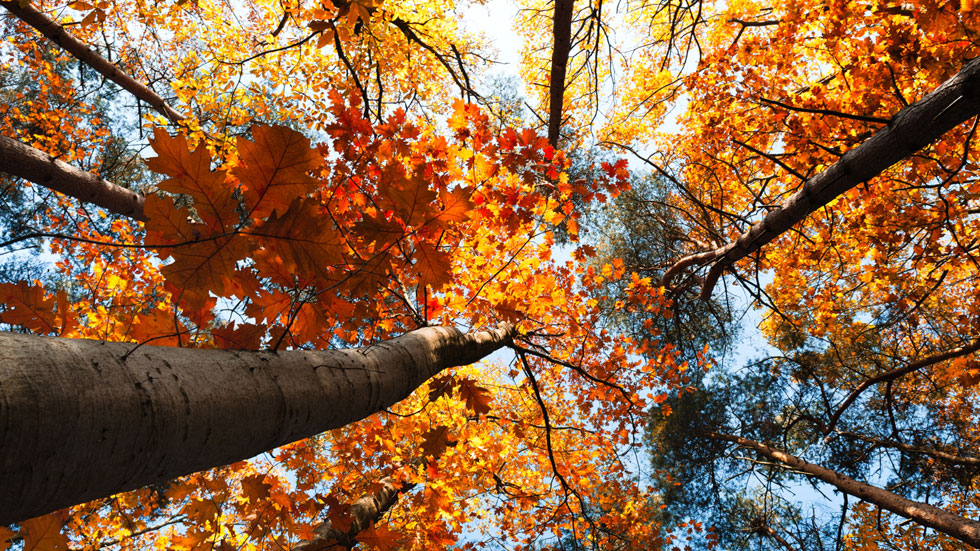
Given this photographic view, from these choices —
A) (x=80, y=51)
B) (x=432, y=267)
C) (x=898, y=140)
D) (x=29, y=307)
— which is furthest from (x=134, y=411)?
(x=80, y=51)

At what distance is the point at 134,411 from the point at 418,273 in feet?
3.07

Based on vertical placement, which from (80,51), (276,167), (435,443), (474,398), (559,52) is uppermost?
(559,52)

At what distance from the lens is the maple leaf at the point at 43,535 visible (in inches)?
42.4

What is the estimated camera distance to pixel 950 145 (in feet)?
11.9

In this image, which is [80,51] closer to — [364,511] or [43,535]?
[43,535]

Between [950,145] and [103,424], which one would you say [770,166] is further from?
[103,424]

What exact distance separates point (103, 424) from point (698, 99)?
262 inches

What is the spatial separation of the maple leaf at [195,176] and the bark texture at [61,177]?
11.6ft

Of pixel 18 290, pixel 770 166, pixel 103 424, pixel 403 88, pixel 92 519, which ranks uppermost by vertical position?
pixel 403 88

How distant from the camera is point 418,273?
1452 mm

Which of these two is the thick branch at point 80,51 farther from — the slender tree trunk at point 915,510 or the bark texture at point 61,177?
the slender tree trunk at point 915,510

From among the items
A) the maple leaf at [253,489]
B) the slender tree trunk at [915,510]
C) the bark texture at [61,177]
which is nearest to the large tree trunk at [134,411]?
the maple leaf at [253,489]

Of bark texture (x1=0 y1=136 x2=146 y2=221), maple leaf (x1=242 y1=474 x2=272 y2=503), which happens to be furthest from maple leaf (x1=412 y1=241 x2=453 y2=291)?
bark texture (x1=0 y1=136 x2=146 y2=221)

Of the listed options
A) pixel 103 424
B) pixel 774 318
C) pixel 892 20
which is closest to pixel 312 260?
pixel 103 424
